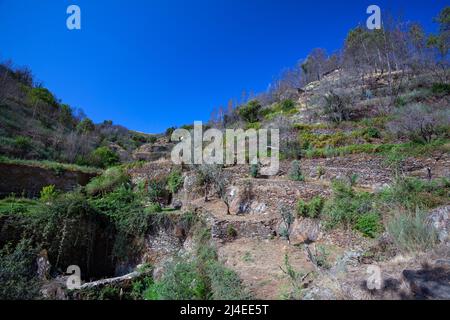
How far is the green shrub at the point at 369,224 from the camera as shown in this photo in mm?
7250

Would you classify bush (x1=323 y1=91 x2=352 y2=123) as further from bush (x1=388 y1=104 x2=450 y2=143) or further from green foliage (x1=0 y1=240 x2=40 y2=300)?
green foliage (x1=0 y1=240 x2=40 y2=300)

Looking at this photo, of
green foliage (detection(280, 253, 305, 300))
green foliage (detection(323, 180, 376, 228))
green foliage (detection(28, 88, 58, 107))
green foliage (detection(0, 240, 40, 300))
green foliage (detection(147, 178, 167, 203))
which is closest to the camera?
green foliage (detection(280, 253, 305, 300))

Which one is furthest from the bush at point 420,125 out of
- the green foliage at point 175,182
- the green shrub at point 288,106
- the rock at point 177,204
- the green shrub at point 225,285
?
the green shrub at point 288,106

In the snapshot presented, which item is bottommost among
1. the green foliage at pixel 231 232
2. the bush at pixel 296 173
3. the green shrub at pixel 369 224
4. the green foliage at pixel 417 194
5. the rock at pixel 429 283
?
the green foliage at pixel 231 232

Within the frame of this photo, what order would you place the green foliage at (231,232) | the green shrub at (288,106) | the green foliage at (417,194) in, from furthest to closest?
the green shrub at (288,106)
the green foliage at (231,232)
the green foliage at (417,194)

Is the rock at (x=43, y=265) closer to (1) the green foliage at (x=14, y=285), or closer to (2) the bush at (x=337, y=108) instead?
(1) the green foliage at (x=14, y=285)

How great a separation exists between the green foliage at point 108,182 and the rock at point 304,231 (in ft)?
37.6

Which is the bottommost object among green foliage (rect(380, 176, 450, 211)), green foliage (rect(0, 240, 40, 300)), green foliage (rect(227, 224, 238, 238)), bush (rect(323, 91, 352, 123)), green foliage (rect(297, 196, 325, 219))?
green foliage (rect(0, 240, 40, 300))

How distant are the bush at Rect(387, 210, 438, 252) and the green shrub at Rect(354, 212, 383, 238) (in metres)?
1.59

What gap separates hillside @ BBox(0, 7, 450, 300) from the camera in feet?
17.1

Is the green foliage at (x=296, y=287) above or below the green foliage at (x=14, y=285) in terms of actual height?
above

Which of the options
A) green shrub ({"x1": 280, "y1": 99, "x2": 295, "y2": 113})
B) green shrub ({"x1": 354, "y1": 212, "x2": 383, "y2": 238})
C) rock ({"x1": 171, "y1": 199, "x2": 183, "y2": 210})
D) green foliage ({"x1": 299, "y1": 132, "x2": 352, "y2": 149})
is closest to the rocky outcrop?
rock ({"x1": 171, "y1": 199, "x2": 183, "y2": 210})
